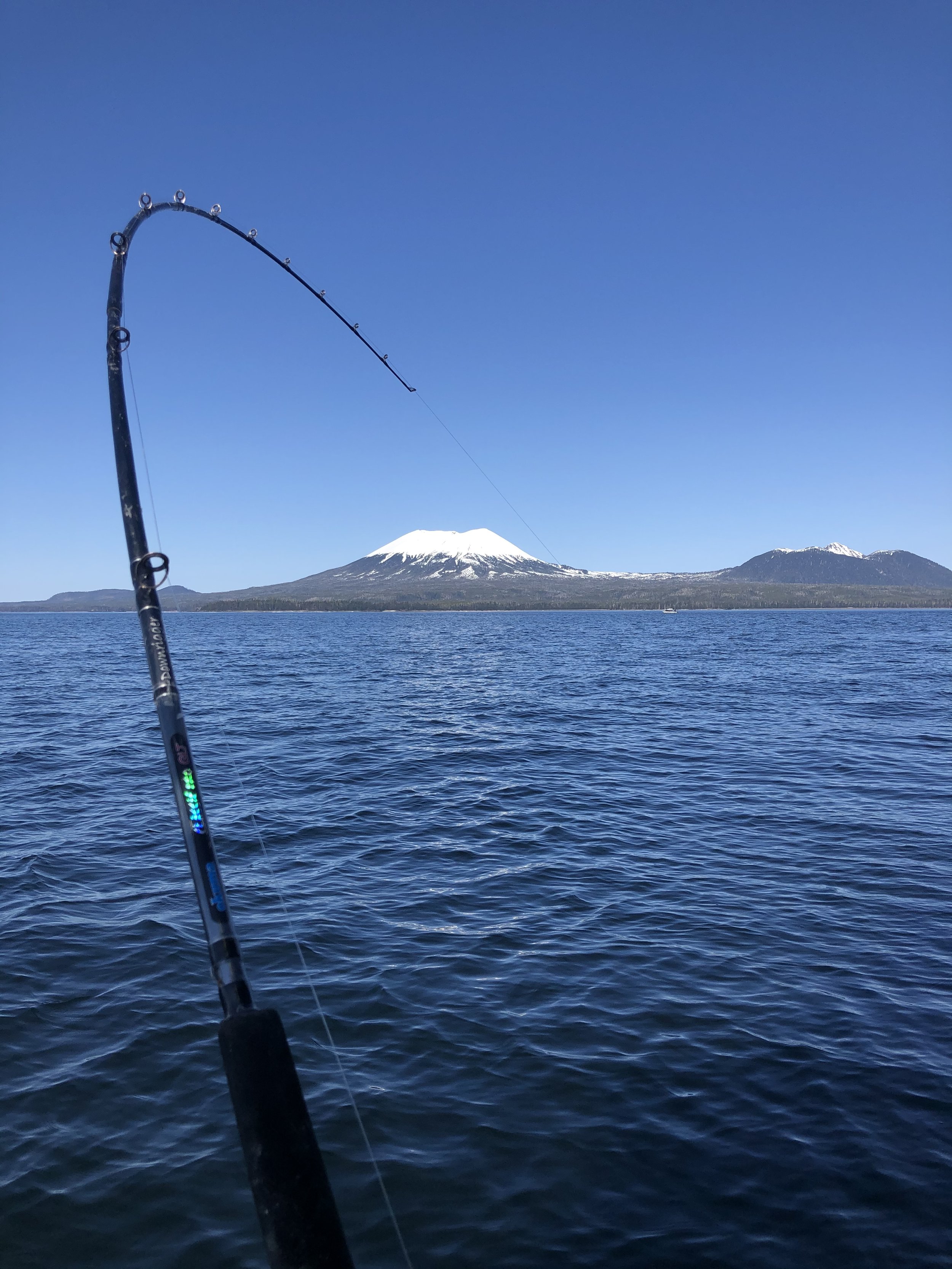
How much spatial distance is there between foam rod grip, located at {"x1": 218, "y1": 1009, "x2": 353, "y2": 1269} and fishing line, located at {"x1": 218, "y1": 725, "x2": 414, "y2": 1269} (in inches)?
110

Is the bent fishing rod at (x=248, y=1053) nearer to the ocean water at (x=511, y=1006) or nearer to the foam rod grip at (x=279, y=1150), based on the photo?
the foam rod grip at (x=279, y=1150)

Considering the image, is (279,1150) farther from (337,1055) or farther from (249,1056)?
(337,1055)

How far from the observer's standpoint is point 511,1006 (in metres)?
9.22

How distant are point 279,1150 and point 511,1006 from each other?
6.25m

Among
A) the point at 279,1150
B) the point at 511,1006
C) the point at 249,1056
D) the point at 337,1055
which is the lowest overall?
the point at 511,1006

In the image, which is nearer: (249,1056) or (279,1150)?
(279,1150)

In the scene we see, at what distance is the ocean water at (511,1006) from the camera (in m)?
6.09

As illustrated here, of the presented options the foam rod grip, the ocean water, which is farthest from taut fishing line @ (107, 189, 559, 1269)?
the ocean water

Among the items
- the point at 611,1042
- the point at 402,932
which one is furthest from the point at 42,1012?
the point at 611,1042

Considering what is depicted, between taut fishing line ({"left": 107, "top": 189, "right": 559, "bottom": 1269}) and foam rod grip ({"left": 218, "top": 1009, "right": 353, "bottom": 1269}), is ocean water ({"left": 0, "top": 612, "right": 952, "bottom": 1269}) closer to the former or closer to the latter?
taut fishing line ({"left": 107, "top": 189, "right": 559, "bottom": 1269})

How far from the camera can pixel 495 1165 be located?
21.6 feet

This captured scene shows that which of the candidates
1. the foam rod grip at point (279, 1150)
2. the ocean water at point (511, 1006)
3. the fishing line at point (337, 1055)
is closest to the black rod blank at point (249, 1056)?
the foam rod grip at point (279, 1150)

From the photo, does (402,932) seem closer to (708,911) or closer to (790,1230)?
(708,911)

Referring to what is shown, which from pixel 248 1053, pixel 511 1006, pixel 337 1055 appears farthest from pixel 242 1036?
pixel 511 1006
